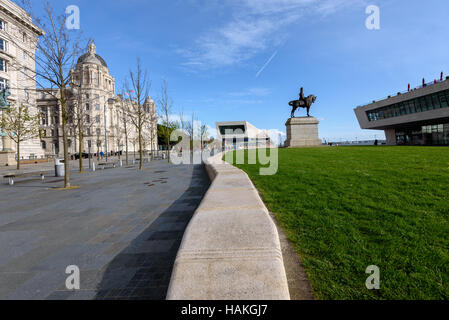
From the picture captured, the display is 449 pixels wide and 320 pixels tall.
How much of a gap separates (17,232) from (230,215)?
463 cm

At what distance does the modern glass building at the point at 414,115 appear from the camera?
132ft

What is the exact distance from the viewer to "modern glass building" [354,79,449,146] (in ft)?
132

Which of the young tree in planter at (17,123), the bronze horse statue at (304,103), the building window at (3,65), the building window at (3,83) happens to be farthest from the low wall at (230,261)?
the building window at (3,65)

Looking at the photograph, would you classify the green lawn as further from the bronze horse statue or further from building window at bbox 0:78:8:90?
building window at bbox 0:78:8:90

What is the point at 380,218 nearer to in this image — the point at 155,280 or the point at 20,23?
the point at 155,280

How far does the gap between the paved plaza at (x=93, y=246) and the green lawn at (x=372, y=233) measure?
198 cm

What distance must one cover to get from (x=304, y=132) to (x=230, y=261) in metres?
35.6

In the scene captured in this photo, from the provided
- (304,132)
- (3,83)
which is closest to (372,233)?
(304,132)

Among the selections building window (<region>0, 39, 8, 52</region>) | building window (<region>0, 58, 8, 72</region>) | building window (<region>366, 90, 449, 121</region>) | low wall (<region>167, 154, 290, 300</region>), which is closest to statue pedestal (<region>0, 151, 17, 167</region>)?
building window (<region>0, 58, 8, 72</region>)

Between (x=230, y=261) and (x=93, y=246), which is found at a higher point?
(x=230, y=261)

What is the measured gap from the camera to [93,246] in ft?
12.4

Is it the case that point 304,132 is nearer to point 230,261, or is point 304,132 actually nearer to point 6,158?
point 230,261
